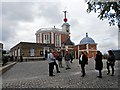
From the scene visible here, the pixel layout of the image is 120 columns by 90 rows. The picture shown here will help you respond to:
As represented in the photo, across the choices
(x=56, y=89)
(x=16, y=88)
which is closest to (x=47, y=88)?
(x=56, y=89)

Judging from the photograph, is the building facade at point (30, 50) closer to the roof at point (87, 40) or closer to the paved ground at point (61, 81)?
the roof at point (87, 40)

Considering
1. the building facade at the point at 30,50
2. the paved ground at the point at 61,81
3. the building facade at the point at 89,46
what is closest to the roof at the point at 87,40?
the building facade at the point at 89,46

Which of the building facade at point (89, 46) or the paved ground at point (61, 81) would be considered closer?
the paved ground at point (61, 81)

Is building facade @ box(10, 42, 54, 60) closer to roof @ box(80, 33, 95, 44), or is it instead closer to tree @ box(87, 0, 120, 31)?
roof @ box(80, 33, 95, 44)

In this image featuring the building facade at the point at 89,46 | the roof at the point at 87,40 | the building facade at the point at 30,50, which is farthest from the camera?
the roof at the point at 87,40

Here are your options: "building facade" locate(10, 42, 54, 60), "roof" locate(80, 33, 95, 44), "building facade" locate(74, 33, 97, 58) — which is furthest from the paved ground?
"roof" locate(80, 33, 95, 44)

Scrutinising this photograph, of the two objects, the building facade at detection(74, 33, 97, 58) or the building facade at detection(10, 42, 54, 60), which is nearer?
the building facade at detection(10, 42, 54, 60)

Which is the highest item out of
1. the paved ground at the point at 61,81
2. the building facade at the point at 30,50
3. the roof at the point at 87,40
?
the roof at the point at 87,40

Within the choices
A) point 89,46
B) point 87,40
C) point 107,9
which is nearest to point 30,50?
point 89,46

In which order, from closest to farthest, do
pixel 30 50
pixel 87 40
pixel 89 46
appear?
pixel 30 50, pixel 89 46, pixel 87 40

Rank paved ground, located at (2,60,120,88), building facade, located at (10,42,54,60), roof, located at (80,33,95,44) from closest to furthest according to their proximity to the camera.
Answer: paved ground, located at (2,60,120,88)
building facade, located at (10,42,54,60)
roof, located at (80,33,95,44)

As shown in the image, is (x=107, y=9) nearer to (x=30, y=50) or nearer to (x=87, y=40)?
(x=30, y=50)

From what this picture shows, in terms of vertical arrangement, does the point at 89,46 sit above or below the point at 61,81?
above

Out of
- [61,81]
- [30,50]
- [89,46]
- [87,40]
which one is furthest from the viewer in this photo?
[87,40]
